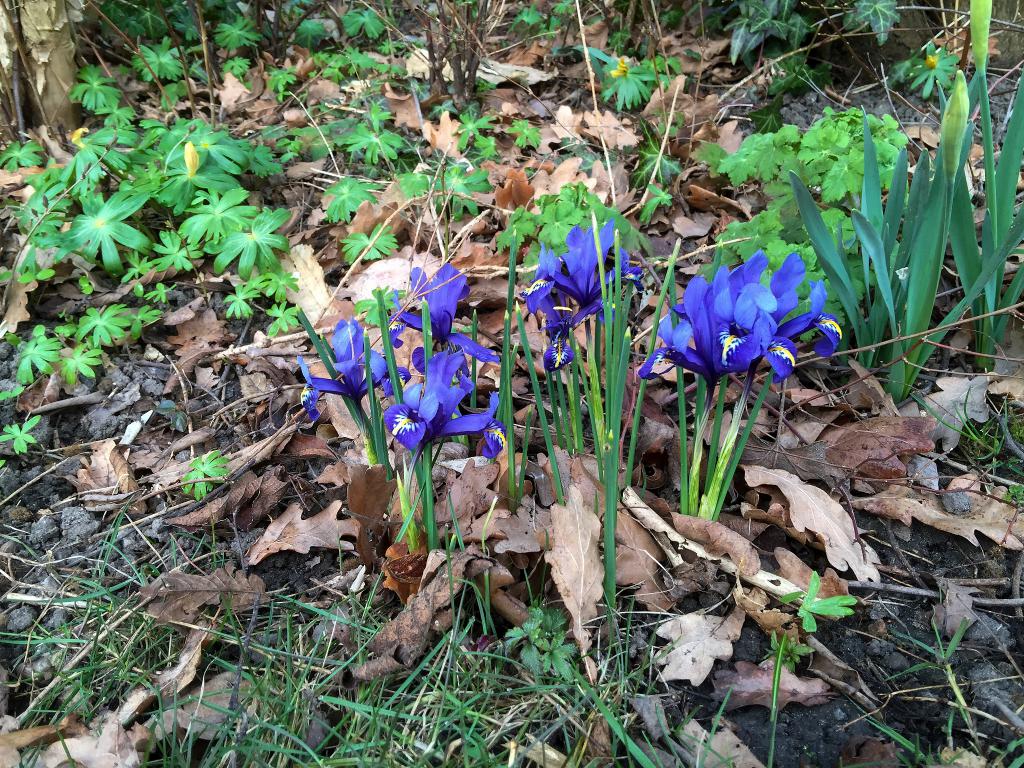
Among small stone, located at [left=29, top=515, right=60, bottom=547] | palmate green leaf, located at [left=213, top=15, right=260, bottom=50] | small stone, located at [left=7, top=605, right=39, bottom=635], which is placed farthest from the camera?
palmate green leaf, located at [left=213, top=15, right=260, bottom=50]

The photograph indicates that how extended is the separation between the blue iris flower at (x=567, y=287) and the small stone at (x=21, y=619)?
4.82 ft

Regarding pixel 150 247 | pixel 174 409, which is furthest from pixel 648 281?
pixel 150 247

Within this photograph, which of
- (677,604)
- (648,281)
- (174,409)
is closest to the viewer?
(677,604)

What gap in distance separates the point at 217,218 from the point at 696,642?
2264 mm

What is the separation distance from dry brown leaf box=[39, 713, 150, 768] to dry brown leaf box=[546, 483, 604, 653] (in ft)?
3.08

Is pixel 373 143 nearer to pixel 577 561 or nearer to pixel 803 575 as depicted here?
pixel 577 561

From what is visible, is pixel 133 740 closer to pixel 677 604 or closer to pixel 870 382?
pixel 677 604

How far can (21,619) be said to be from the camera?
2018mm

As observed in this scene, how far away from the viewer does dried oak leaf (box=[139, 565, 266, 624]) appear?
1.92m

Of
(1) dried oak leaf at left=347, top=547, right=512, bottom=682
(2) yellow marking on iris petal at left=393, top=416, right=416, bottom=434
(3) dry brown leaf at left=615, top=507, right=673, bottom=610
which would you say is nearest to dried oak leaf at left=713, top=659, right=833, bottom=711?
(3) dry brown leaf at left=615, top=507, right=673, bottom=610

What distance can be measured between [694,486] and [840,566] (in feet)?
1.32

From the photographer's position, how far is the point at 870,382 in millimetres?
2391

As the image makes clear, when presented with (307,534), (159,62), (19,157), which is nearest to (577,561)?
(307,534)

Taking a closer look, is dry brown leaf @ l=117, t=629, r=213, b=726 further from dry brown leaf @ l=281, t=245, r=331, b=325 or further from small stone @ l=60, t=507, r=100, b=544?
→ dry brown leaf @ l=281, t=245, r=331, b=325
